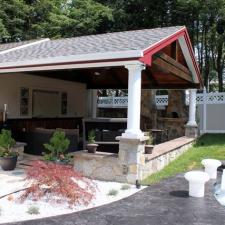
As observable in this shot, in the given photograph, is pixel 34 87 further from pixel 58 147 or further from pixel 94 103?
pixel 58 147

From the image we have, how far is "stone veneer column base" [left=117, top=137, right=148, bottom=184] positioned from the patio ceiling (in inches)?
62.6

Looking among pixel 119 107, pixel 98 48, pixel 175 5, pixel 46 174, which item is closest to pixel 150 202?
pixel 46 174

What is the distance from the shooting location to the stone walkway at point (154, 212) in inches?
186

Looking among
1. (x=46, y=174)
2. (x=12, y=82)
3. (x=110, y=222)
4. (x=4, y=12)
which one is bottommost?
(x=110, y=222)

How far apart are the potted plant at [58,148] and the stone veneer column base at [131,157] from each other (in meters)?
1.47

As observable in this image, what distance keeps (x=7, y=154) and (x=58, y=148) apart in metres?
1.33

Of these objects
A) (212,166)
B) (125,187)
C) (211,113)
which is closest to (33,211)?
(125,187)

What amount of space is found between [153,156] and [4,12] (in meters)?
17.3

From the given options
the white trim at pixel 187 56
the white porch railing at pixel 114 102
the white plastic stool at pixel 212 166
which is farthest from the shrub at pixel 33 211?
the white porch railing at pixel 114 102

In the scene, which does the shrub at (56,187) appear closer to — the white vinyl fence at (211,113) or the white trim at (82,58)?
the white trim at (82,58)

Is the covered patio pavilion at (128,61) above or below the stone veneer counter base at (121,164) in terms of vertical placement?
above

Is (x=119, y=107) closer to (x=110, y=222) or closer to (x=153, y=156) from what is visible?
(x=153, y=156)

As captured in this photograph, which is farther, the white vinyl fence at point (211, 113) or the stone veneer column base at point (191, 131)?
the white vinyl fence at point (211, 113)

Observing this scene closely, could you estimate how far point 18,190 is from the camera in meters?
6.18
